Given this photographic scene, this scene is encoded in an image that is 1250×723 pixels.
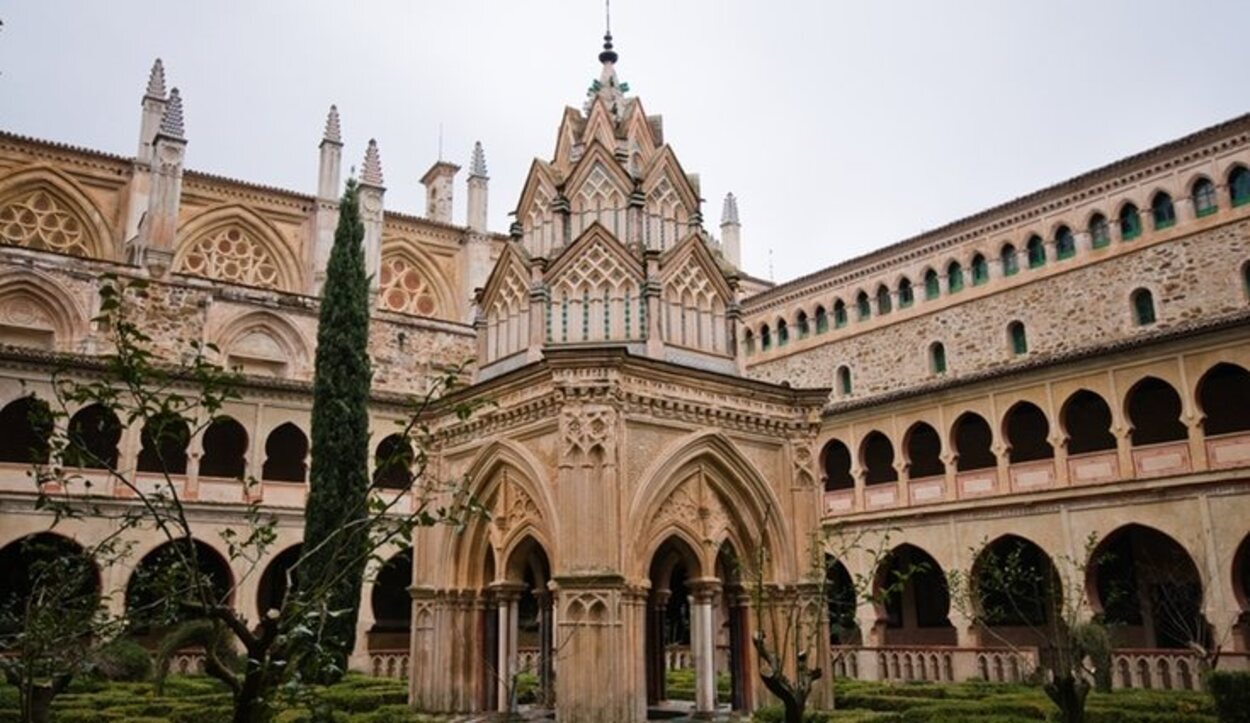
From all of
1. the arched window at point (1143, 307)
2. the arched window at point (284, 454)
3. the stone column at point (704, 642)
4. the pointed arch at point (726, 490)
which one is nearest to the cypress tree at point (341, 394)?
the arched window at point (284, 454)

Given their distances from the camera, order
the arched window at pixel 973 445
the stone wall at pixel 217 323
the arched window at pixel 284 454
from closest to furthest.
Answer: the stone wall at pixel 217 323, the arched window at pixel 973 445, the arched window at pixel 284 454

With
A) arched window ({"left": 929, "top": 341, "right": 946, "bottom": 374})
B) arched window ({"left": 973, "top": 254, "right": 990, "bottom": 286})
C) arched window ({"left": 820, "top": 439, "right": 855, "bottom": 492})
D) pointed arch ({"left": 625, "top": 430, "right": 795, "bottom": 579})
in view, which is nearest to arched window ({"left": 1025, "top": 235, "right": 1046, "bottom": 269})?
arched window ({"left": 973, "top": 254, "right": 990, "bottom": 286})

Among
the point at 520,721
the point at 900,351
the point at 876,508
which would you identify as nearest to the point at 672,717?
the point at 520,721

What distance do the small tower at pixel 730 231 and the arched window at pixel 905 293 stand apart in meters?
10.9

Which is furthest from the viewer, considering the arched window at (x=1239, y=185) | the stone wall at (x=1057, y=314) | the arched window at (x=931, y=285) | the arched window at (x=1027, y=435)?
the arched window at (x=931, y=285)

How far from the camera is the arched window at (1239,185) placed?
2609 centimetres

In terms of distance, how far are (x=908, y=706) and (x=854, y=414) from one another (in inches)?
671

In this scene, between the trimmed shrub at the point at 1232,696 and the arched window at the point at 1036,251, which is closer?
the trimmed shrub at the point at 1232,696

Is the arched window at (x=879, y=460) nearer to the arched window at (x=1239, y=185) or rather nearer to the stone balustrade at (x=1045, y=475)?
the stone balustrade at (x=1045, y=475)

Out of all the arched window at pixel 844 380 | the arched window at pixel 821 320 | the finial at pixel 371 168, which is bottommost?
the arched window at pixel 844 380

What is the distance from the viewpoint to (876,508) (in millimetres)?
31734

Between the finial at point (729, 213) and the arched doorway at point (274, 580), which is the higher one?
the finial at point (729, 213)

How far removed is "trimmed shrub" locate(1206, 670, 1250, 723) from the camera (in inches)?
561

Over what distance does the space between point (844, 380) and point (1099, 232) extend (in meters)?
10.0
